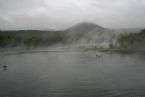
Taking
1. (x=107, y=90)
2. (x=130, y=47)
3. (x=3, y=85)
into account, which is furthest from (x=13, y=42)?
(x=107, y=90)

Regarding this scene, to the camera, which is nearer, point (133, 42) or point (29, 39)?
point (133, 42)

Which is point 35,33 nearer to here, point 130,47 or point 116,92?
point 130,47

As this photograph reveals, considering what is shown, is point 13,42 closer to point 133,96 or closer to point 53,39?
point 53,39

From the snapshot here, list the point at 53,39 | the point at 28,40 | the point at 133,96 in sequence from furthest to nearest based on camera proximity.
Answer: the point at 53,39 → the point at 28,40 → the point at 133,96

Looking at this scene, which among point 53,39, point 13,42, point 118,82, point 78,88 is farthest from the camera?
point 53,39

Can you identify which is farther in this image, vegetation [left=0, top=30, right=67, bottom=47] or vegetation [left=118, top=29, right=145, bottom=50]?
vegetation [left=0, top=30, right=67, bottom=47]

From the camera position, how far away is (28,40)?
14925 centimetres

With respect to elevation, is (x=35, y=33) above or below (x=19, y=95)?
above

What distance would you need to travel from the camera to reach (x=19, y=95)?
27938mm

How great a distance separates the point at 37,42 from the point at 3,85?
120 metres

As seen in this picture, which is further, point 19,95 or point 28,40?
point 28,40

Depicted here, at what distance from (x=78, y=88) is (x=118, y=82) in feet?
22.7

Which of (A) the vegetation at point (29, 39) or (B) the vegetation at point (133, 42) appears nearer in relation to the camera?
(B) the vegetation at point (133, 42)

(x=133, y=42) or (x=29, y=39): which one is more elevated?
(x=29, y=39)
